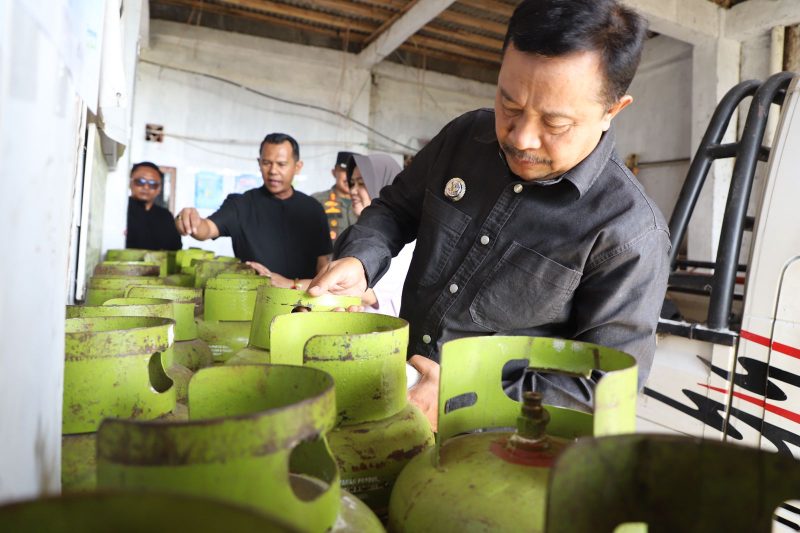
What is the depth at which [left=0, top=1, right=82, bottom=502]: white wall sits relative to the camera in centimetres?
51

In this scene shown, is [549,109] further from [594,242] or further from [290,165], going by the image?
[290,165]

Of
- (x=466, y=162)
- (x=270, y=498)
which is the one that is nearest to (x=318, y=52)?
(x=466, y=162)

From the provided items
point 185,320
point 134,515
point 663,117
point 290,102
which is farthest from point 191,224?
point 663,117

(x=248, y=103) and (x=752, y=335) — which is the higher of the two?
(x=248, y=103)

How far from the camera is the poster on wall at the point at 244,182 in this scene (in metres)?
7.88

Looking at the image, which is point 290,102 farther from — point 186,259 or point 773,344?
point 773,344

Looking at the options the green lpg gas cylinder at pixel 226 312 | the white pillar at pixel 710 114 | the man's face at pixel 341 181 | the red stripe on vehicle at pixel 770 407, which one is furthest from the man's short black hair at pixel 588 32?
the white pillar at pixel 710 114

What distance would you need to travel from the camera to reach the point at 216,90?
774 centimetres

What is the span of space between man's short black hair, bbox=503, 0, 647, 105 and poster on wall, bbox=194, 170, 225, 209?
6952 millimetres

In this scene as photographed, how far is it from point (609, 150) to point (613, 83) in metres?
0.27

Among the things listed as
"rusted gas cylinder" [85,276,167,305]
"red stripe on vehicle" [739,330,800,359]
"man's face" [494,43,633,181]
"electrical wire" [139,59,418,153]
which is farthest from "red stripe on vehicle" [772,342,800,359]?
"electrical wire" [139,59,418,153]

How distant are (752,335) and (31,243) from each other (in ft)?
7.66

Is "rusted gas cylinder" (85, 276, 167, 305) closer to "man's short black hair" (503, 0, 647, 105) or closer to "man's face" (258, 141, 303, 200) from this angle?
"man's short black hair" (503, 0, 647, 105)

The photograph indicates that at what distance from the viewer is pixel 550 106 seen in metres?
1.25
